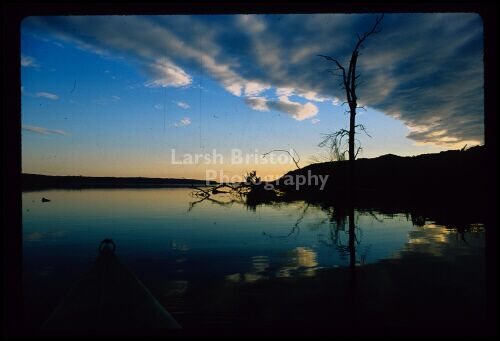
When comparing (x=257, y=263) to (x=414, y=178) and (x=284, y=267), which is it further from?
(x=414, y=178)

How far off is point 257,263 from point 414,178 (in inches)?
857

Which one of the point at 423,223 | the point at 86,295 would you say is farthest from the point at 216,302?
the point at 423,223

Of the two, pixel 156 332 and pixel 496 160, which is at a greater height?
pixel 496 160

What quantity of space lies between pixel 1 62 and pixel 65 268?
17.8 feet

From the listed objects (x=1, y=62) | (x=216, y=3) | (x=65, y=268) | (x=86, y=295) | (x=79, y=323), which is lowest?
(x=65, y=268)

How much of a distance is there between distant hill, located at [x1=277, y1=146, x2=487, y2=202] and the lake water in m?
5.80

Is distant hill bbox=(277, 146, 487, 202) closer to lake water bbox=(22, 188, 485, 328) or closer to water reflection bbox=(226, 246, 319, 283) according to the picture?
lake water bbox=(22, 188, 485, 328)

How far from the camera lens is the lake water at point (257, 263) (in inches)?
180

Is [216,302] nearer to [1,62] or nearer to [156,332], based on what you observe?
[156,332]

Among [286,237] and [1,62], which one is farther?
[286,237]

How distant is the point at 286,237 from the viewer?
972 centimetres

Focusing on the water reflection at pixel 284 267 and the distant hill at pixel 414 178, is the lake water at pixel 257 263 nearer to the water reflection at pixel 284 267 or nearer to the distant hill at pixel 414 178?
the water reflection at pixel 284 267

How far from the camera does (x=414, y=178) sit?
24.4 m

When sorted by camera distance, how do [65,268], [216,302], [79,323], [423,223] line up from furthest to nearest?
1. [423,223]
2. [65,268]
3. [216,302]
4. [79,323]
